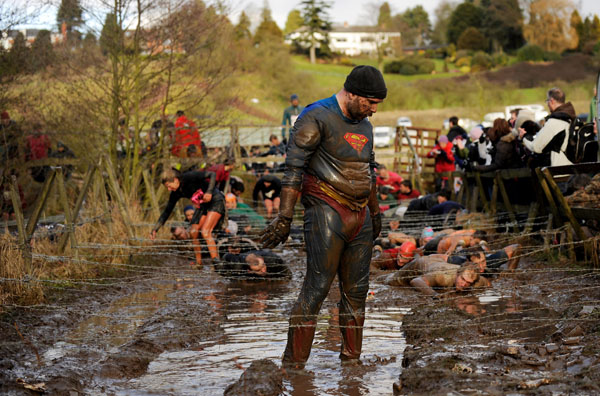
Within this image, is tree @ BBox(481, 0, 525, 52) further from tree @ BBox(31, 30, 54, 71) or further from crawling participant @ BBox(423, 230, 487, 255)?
crawling participant @ BBox(423, 230, 487, 255)

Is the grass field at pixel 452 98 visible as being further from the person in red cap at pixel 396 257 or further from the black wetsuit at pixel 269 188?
the person in red cap at pixel 396 257

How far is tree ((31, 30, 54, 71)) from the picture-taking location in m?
13.9

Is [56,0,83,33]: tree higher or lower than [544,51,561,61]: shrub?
lower

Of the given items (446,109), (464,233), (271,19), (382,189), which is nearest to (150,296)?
(464,233)

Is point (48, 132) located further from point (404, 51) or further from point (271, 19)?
point (404, 51)

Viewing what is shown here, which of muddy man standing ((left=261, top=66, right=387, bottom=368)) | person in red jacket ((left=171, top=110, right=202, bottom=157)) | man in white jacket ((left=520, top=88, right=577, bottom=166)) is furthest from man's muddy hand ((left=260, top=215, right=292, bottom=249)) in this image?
person in red jacket ((left=171, top=110, right=202, bottom=157))

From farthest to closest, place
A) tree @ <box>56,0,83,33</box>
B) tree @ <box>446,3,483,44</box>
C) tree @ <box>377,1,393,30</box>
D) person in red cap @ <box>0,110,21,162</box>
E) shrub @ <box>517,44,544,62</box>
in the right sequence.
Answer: tree @ <box>446,3,483,44</box>
tree @ <box>377,1,393,30</box>
shrub @ <box>517,44,544,62</box>
tree @ <box>56,0,83,33</box>
person in red cap @ <box>0,110,21,162</box>

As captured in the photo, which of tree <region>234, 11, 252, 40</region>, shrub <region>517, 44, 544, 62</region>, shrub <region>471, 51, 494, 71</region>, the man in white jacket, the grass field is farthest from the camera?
shrub <region>517, 44, 544, 62</region>

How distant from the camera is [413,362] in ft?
19.5

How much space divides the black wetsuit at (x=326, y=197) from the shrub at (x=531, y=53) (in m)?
77.6

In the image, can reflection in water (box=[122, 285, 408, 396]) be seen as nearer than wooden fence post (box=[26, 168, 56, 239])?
Yes

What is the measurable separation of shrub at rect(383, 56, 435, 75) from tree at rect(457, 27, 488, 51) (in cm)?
939

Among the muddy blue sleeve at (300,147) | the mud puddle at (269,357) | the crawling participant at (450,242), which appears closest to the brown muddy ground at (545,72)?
the crawling participant at (450,242)

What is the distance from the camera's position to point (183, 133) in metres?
16.1
